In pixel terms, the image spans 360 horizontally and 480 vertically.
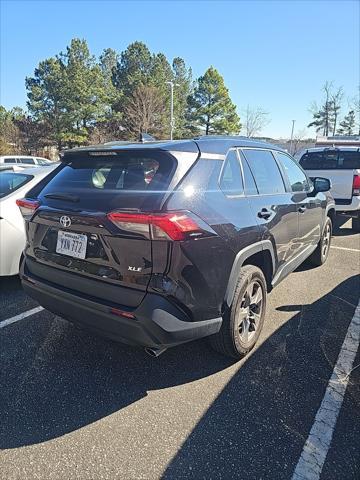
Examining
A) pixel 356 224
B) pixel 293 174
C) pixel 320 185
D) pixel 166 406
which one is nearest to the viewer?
pixel 166 406

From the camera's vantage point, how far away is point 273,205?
11.1 feet

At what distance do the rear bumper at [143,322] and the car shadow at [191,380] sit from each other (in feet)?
1.61

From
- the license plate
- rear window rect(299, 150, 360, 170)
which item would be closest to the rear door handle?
the license plate

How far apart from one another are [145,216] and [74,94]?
41950mm

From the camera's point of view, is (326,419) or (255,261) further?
(255,261)

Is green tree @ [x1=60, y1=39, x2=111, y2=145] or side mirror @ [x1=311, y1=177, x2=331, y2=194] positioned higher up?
green tree @ [x1=60, y1=39, x2=111, y2=145]

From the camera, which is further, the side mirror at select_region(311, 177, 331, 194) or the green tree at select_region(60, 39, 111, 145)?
the green tree at select_region(60, 39, 111, 145)

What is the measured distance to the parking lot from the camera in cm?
203

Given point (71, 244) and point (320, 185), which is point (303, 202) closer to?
point (320, 185)

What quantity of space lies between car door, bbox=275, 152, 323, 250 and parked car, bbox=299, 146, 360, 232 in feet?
10.5

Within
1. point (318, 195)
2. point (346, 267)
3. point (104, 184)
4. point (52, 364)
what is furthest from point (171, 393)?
point (346, 267)

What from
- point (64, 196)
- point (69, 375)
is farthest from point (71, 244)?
point (69, 375)

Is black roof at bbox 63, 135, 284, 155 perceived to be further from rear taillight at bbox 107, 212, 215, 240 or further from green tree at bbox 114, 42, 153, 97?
green tree at bbox 114, 42, 153, 97

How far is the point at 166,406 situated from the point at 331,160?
7.66 meters
